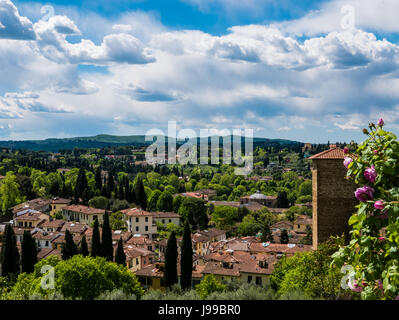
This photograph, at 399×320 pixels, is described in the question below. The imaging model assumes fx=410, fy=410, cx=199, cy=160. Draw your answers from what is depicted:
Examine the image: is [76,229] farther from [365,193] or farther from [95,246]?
[365,193]

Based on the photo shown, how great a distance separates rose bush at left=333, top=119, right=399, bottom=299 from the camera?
2912 mm

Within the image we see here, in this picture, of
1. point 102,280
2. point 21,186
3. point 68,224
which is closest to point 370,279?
point 102,280

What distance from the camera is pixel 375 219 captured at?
3029 mm

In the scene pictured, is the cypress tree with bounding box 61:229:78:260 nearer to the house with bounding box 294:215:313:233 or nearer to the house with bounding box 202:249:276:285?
the house with bounding box 202:249:276:285

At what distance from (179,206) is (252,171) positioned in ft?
209

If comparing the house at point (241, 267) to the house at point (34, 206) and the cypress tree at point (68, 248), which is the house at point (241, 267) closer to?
the cypress tree at point (68, 248)

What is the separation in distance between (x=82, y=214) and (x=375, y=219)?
46.8 metres

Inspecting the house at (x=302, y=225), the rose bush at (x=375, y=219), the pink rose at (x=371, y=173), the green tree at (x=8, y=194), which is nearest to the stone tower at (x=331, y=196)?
the rose bush at (x=375, y=219)

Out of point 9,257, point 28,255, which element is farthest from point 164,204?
point 9,257

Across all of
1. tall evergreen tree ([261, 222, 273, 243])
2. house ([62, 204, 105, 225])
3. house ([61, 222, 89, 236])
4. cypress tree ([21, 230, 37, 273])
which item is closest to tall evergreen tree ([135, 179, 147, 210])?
house ([62, 204, 105, 225])

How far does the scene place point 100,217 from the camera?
152 ft

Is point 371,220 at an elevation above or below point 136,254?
above
